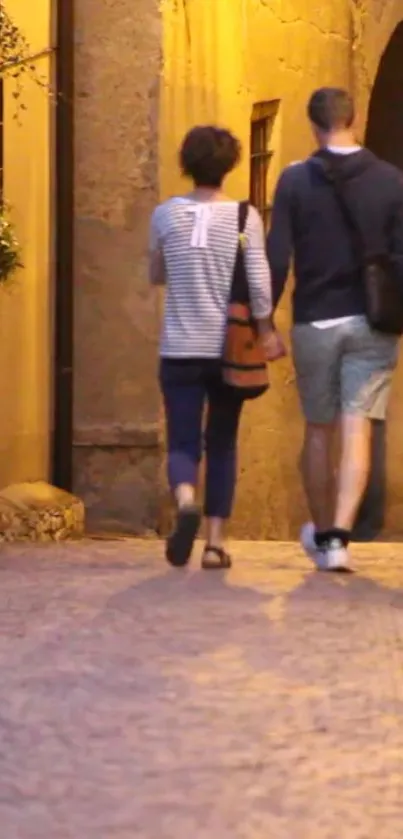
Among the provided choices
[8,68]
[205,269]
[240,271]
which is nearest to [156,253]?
[205,269]

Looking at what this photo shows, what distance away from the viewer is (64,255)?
978cm

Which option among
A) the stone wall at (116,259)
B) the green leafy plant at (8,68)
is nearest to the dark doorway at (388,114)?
the stone wall at (116,259)

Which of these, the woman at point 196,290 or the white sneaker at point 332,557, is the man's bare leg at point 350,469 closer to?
the white sneaker at point 332,557

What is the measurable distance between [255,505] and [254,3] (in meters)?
2.87

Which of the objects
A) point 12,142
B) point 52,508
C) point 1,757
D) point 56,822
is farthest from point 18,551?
point 56,822

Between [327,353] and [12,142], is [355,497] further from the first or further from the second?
[12,142]

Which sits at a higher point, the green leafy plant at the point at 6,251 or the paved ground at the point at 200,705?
the green leafy plant at the point at 6,251

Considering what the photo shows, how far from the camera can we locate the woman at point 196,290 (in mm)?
6422

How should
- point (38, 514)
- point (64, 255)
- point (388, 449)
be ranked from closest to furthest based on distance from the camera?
point (38, 514)
point (64, 255)
point (388, 449)

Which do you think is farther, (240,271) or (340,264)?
(340,264)

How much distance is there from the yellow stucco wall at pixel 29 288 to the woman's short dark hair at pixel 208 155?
9.11 ft

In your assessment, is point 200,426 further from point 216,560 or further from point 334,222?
point 334,222

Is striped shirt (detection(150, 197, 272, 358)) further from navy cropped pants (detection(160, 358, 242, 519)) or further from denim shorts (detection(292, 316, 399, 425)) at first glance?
denim shorts (detection(292, 316, 399, 425))

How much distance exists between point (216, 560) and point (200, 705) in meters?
2.17
